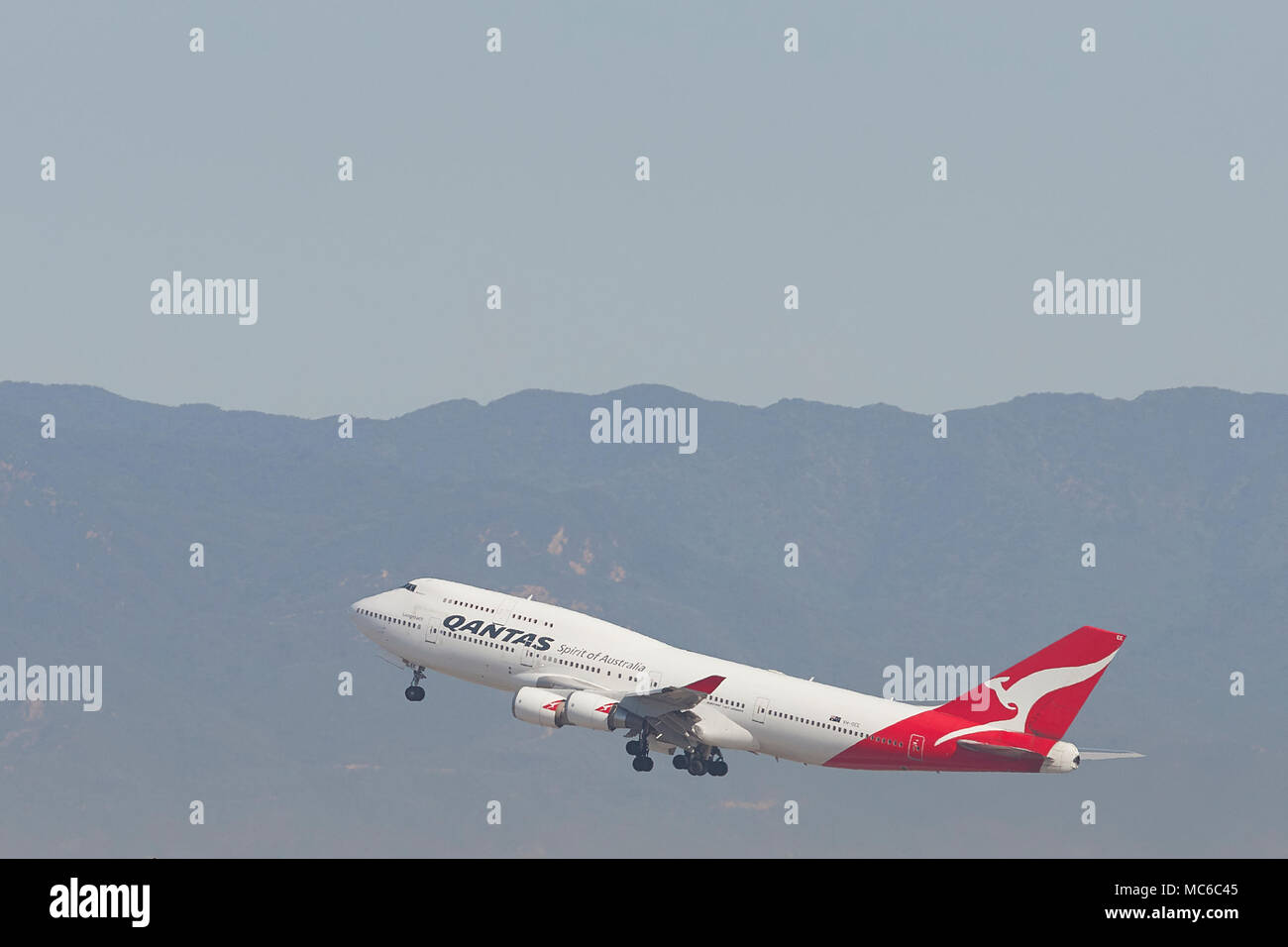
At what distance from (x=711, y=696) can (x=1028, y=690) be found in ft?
49.9

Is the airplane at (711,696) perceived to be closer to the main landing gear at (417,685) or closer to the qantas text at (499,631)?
the qantas text at (499,631)

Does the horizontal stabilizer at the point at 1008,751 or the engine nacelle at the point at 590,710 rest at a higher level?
the engine nacelle at the point at 590,710

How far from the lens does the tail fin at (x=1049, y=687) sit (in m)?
96.6

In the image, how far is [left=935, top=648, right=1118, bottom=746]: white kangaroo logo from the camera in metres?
96.8

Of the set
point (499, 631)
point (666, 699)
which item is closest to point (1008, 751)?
point (666, 699)

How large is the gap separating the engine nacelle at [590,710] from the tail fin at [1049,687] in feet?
54.0

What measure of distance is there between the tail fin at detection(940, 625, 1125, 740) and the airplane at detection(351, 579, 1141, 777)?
7cm

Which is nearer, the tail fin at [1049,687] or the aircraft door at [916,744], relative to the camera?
the tail fin at [1049,687]

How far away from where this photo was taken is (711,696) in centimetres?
10081

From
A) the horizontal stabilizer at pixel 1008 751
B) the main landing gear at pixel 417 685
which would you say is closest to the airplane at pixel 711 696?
the horizontal stabilizer at pixel 1008 751

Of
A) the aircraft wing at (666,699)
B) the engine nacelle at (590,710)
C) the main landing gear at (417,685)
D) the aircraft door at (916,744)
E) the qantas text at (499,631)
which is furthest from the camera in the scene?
the main landing gear at (417,685)

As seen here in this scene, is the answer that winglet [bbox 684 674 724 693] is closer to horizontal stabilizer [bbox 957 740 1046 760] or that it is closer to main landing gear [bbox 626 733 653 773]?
main landing gear [bbox 626 733 653 773]
